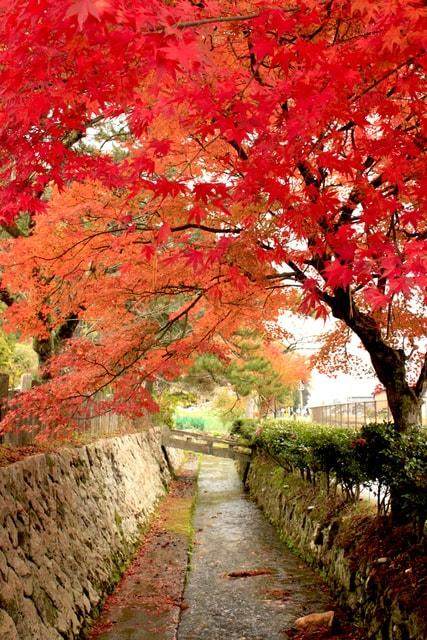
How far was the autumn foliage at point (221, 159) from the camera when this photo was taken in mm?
3234

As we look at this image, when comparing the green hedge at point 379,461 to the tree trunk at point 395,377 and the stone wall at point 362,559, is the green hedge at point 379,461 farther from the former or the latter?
the stone wall at point 362,559

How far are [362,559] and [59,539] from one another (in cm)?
383

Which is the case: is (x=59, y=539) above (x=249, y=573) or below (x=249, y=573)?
above

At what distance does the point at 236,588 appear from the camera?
892 cm

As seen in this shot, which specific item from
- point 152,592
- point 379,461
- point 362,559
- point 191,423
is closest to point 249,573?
point 152,592

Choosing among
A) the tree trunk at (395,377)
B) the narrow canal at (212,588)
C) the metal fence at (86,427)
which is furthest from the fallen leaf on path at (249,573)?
the tree trunk at (395,377)

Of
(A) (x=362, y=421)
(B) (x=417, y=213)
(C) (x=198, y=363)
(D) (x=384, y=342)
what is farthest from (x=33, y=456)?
(C) (x=198, y=363)

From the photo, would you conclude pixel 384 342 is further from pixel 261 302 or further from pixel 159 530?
pixel 159 530

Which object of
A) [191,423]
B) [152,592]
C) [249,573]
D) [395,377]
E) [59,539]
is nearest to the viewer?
[59,539]

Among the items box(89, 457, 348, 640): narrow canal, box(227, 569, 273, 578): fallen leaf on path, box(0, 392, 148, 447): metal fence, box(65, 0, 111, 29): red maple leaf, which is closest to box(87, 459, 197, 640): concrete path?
box(89, 457, 348, 640): narrow canal

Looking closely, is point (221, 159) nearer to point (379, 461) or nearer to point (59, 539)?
point (379, 461)

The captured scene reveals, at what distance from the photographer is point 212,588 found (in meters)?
8.93

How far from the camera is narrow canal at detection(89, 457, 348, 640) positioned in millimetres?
7121

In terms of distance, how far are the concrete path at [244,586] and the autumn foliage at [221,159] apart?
3.15 metres
